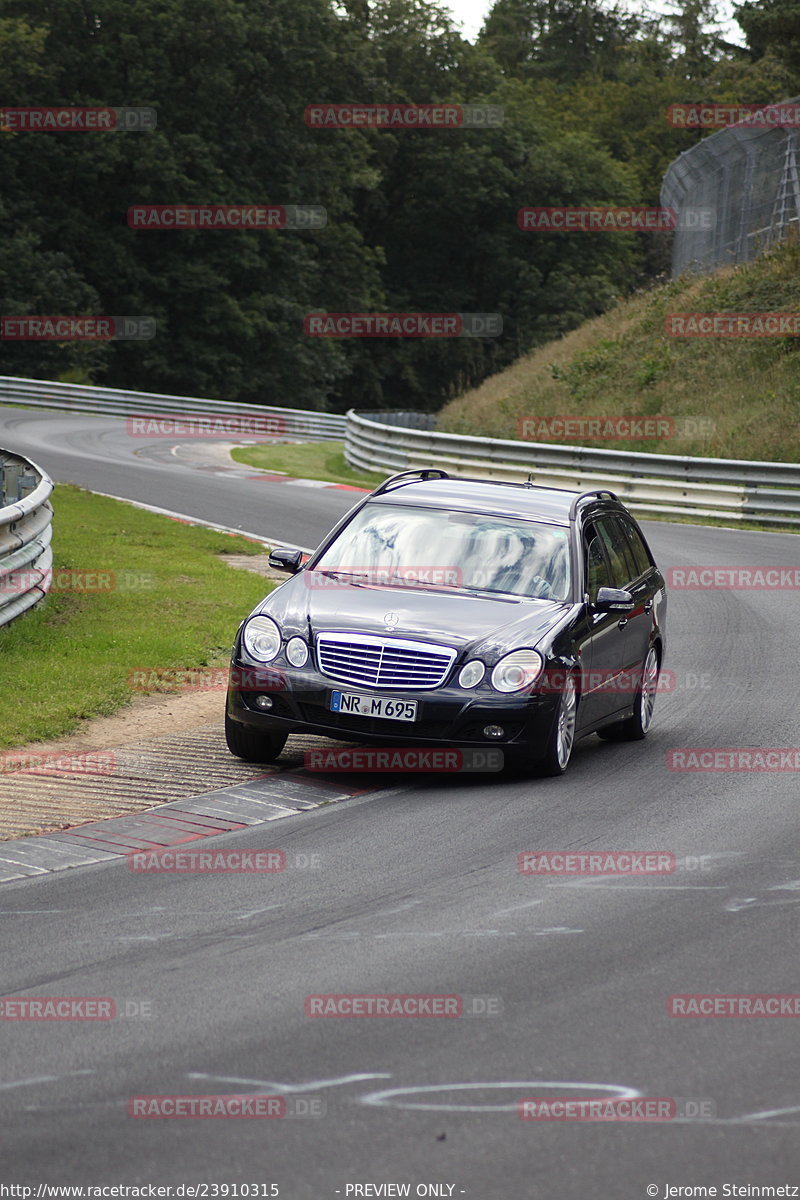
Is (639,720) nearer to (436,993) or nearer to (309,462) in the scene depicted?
(436,993)

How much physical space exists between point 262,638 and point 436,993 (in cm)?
413

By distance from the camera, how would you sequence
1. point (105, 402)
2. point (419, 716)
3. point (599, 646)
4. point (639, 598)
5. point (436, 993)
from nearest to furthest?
point (436, 993)
point (419, 716)
point (599, 646)
point (639, 598)
point (105, 402)

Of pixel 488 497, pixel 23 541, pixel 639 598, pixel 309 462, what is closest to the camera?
pixel 488 497

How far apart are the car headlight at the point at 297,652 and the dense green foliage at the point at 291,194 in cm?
4136

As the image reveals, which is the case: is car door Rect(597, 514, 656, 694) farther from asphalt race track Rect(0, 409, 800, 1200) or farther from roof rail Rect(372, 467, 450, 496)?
asphalt race track Rect(0, 409, 800, 1200)

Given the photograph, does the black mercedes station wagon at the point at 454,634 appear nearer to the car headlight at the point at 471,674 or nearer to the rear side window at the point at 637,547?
the car headlight at the point at 471,674

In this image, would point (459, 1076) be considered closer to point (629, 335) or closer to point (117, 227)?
point (629, 335)

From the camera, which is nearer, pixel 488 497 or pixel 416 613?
pixel 416 613

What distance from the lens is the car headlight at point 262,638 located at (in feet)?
30.6

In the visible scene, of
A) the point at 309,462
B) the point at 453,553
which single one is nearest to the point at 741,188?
the point at 309,462

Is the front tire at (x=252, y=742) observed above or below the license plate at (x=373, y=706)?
below

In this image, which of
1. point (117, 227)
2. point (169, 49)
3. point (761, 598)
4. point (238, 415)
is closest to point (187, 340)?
point (117, 227)

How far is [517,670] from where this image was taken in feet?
29.9

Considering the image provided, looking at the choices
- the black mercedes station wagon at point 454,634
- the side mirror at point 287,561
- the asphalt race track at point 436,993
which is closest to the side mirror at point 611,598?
the black mercedes station wagon at point 454,634
